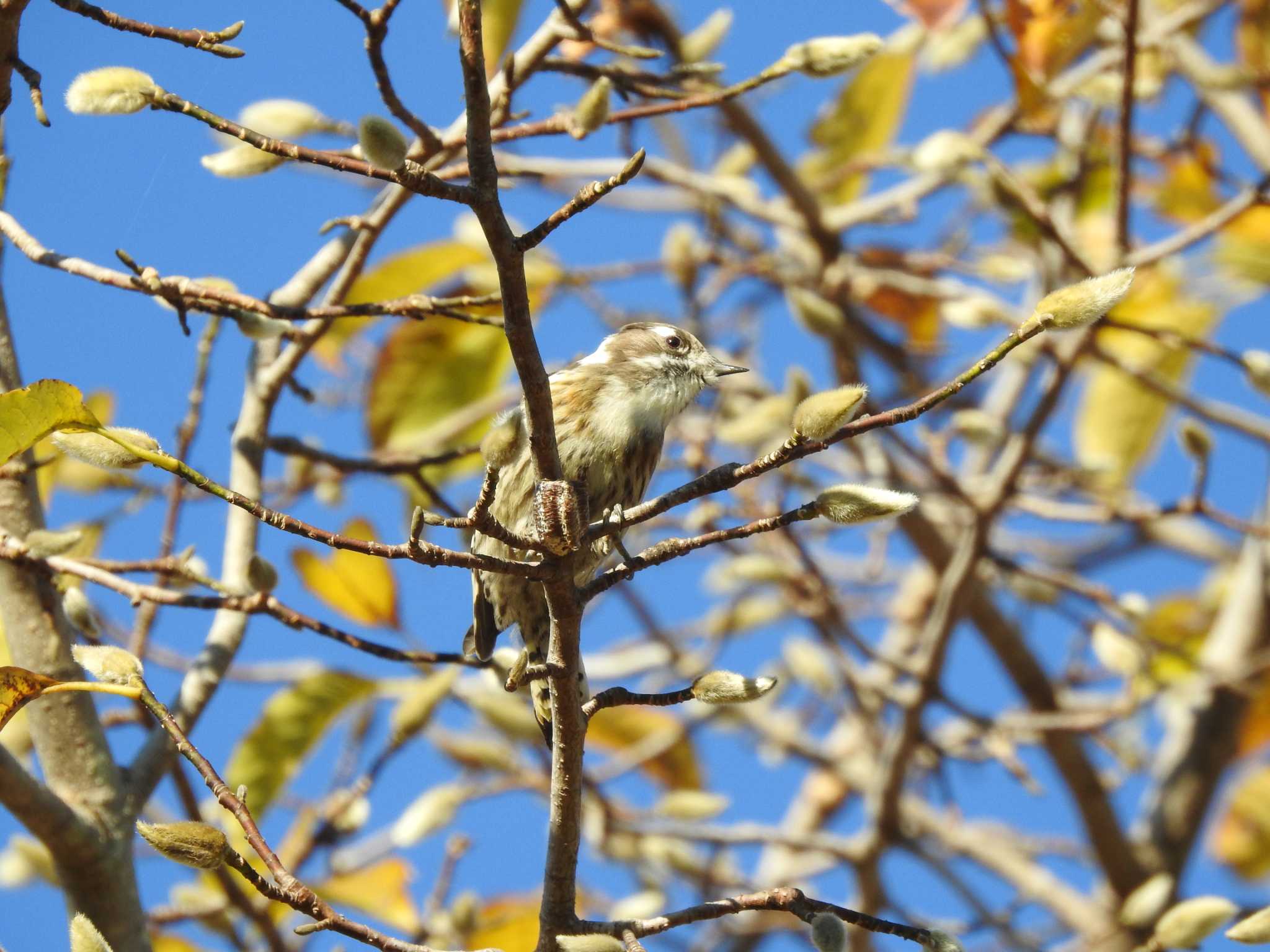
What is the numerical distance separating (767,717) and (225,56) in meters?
3.68

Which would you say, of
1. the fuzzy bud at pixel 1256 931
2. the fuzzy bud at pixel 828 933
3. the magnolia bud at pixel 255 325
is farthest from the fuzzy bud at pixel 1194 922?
the magnolia bud at pixel 255 325

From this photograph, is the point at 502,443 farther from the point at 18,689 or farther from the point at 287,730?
the point at 287,730

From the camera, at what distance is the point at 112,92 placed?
228 centimetres

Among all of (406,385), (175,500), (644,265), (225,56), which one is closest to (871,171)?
(644,265)

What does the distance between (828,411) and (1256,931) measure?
1.19 metres

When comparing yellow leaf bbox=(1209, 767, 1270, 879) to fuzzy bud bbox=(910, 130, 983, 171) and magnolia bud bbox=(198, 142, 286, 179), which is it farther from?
magnolia bud bbox=(198, 142, 286, 179)

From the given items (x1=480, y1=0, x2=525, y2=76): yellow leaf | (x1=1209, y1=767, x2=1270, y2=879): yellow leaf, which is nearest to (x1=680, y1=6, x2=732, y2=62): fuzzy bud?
(x1=480, y1=0, x2=525, y2=76): yellow leaf

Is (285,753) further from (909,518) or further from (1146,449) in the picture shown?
(1146,449)

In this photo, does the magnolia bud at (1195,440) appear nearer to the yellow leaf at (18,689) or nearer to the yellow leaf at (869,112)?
the yellow leaf at (869,112)

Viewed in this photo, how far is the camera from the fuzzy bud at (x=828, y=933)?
213cm

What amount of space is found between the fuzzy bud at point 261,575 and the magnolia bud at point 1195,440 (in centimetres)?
217

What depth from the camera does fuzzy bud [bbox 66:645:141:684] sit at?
2.22 metres

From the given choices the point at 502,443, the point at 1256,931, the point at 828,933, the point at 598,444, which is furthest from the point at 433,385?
the point at 1256,931

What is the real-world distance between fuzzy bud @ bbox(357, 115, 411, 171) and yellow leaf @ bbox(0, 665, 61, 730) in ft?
3.11
